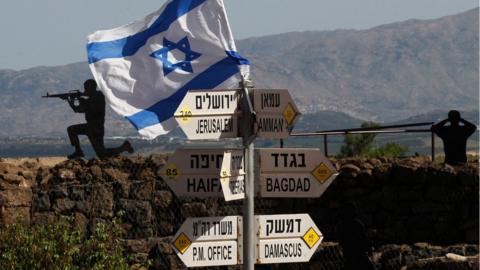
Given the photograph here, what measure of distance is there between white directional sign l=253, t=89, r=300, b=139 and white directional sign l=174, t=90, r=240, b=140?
0.18 meters

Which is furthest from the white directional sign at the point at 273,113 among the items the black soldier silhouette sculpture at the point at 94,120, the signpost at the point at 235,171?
the black soldier silhouette sculpture at the point at 94,120

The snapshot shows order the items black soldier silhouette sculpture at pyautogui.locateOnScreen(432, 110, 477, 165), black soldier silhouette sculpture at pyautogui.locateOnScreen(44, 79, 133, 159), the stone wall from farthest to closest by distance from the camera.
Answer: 1. black soldier silhouette sculpture at pyautogui.locateOnScreen(44, 79, 133, 159)
2. black soldier silhouette sculpture at pyautogui.locateOnScreen(432, 110, 477, 165)
3. the stone wall

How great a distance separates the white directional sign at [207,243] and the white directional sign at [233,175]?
0.80 ft

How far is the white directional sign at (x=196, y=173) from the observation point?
11.3 m

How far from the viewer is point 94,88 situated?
77.8 ft

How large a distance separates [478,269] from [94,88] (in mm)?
8616

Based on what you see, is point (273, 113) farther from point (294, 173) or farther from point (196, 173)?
point (196, 173)

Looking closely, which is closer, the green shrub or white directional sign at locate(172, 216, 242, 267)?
white directional sign at locate(172, 216, 242, 267)

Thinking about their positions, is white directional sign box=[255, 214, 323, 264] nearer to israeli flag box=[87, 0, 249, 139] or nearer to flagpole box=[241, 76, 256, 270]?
flagpole box=[241, 76, 256, 270]

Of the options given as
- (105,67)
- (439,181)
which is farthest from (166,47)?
(439,181)

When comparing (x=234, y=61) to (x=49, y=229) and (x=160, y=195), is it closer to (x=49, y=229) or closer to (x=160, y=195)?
(x=160, y=195)

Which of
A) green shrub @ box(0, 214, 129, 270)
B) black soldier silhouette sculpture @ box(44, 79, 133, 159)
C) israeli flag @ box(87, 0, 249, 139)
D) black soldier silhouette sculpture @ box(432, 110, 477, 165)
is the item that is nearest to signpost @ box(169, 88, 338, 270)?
green shrub @ box(0, 214, 129, 270)

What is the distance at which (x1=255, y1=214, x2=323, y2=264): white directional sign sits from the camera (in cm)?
1143

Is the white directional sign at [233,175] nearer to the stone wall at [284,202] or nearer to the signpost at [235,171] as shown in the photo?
the signpost at [235,171]
